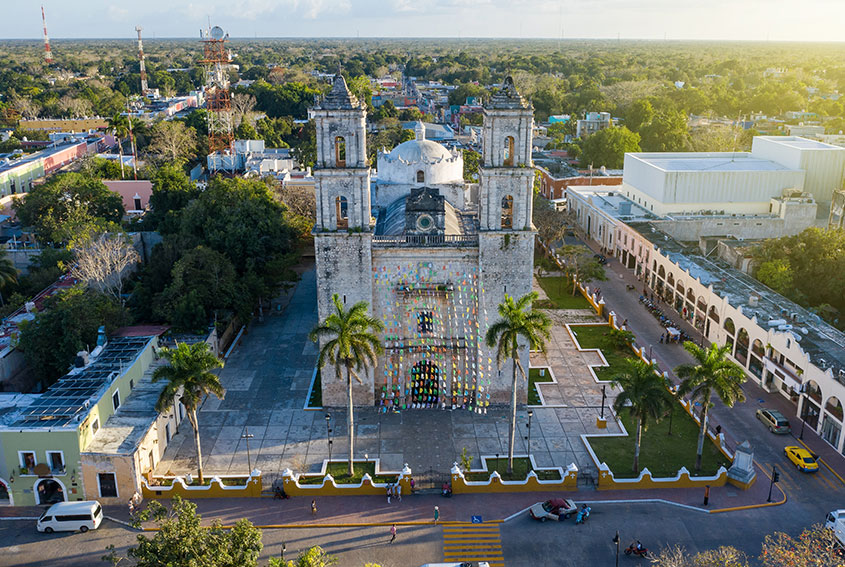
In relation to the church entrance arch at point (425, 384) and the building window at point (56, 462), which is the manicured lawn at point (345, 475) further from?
the building window at point (56, 462)

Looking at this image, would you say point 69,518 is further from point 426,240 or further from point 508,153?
point 508,153

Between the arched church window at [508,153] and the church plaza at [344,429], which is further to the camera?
the arched church window at [508,153]

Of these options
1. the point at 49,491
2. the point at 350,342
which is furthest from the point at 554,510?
the point at 49,491

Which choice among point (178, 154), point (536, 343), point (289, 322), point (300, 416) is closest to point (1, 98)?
point (178, 154)

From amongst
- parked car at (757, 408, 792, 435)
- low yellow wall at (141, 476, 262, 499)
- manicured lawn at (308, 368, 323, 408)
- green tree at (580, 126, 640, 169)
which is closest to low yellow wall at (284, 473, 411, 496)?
low yellow wall at (141, 476, 262, 499)

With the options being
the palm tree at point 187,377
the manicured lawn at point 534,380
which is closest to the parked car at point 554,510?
the manicured lawn at point 534,380
